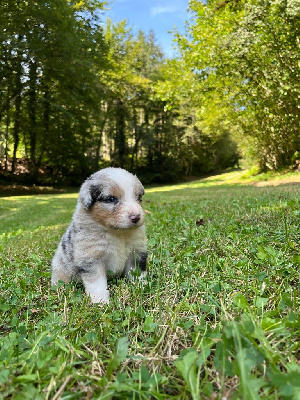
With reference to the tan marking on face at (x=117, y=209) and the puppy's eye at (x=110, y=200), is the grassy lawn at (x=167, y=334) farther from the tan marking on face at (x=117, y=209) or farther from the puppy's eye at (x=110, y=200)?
the puppy's eye at (x=110, y=200)

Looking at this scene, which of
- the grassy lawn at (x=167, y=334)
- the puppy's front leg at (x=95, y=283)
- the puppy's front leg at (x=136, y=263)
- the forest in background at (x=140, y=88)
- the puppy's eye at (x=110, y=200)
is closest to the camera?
the grassy lawn at (x=167, y=334)

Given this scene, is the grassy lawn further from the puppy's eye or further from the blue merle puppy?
the puppy's eye

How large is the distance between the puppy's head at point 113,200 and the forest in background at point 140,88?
15978mm

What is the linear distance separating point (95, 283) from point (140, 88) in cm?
3869

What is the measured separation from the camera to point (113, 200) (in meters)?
3.03

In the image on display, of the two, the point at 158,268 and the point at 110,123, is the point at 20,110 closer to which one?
the point at 110,123

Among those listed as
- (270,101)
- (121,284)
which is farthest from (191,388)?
(270,101)

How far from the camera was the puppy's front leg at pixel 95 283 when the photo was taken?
107 inches

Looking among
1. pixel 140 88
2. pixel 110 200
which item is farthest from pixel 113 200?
pixel 140 88

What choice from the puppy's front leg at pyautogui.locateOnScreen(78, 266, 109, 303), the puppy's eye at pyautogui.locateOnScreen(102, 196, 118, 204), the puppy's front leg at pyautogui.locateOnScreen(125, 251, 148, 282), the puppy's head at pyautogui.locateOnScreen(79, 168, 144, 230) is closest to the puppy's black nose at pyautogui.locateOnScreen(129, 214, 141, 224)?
the puppy's head at pyautogui.locateOnScreen(79, 168, 144, 230)

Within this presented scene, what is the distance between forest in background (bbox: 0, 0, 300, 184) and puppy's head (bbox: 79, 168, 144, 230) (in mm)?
15978

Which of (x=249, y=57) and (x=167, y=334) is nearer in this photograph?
(x=167, y=334)

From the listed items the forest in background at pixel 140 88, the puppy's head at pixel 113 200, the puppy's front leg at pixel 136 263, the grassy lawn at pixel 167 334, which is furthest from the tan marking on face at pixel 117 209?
the forest in background at pixel 140 88

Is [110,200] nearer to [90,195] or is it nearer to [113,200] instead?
[113,200]
